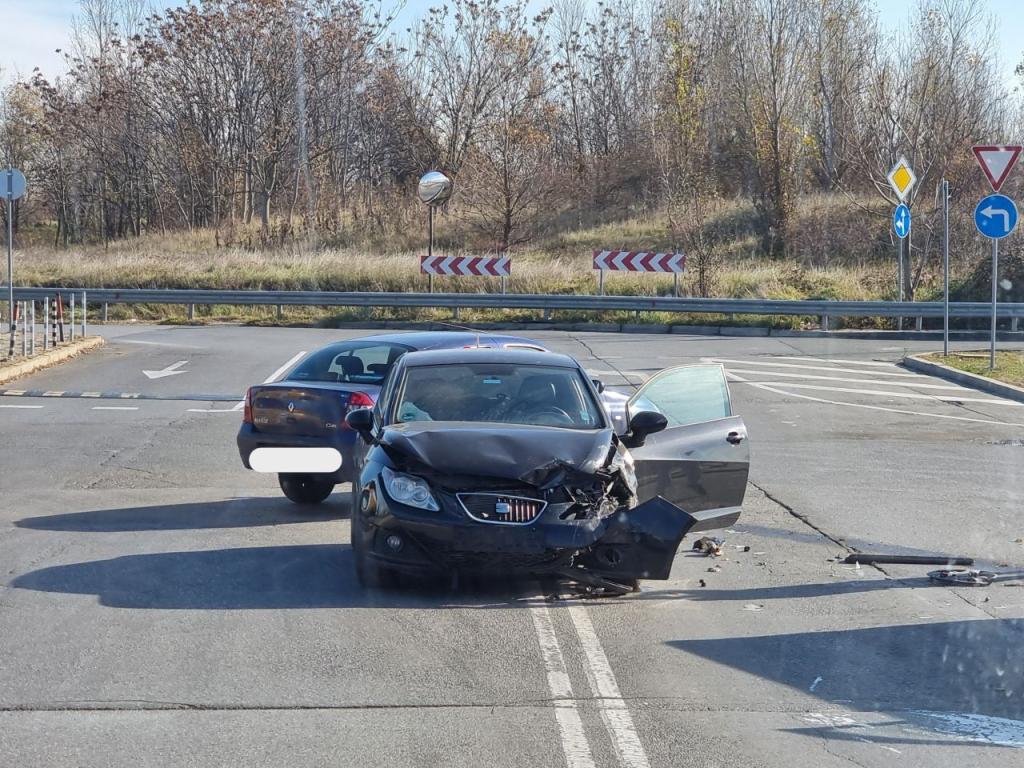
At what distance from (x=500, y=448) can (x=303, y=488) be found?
3.68m

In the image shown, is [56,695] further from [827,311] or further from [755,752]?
[827,311]

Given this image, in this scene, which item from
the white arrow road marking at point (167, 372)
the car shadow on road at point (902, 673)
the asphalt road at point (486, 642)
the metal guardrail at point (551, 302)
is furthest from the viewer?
the metal guardrail at point (551, 302)

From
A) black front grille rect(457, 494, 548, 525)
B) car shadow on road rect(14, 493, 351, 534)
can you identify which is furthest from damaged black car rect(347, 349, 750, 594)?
car shadow on road rect(14, 493, 351, 534)

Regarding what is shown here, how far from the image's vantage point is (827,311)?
2770 cm

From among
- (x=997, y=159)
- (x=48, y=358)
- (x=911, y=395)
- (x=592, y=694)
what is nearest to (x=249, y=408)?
(x=592, y=694)

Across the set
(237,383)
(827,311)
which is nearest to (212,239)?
(827,311)

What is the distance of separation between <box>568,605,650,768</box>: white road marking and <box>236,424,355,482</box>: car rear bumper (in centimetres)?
313

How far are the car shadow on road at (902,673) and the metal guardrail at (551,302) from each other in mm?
21511

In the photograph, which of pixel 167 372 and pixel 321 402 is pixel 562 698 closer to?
pixel 321 402

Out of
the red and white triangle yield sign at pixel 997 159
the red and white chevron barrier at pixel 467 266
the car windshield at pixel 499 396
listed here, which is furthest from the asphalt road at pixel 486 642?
the red and white chevron barrier at pixel 467 266

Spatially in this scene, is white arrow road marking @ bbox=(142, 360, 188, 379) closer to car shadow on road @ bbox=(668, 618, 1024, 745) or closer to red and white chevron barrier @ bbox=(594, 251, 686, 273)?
red and white chevron barrier @ bbox=(594, 251, 686, 273)

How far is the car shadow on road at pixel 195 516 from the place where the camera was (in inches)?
355

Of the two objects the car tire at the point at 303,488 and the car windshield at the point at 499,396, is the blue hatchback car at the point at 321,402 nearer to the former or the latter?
the car tire at the point at 303,488

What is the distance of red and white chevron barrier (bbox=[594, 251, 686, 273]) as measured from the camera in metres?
30.4
